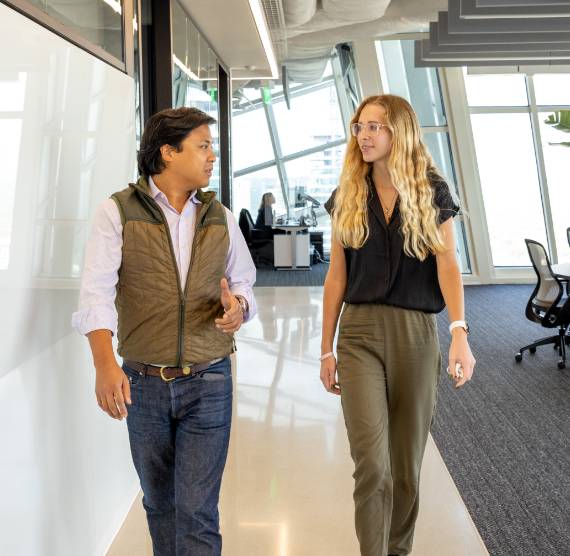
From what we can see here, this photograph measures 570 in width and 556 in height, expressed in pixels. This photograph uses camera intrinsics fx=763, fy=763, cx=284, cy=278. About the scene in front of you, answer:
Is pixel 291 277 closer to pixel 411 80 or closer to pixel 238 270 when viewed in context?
pixel 411 80

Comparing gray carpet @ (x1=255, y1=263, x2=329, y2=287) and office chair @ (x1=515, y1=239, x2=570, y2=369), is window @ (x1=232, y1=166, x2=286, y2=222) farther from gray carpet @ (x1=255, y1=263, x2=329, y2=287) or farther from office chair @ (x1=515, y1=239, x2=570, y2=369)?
office chair @ (x1=515, y1=239, x2=570, y2=369)

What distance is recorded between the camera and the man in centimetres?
229

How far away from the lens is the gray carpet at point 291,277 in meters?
13.0

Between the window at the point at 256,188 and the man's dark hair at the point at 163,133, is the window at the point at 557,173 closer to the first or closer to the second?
the window at the point at 256,188

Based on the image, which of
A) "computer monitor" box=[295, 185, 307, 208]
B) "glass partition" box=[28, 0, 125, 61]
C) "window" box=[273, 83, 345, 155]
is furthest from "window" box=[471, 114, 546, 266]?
"glass partition" box=[28, 0, 125, 61]

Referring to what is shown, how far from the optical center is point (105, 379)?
2.17m

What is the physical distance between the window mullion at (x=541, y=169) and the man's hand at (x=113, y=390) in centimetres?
1197

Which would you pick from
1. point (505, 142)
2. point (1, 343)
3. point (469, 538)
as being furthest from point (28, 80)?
point (505, 142)

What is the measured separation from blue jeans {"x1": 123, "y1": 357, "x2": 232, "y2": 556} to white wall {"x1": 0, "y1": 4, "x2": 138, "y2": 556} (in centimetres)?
34

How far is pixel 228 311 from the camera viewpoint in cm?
228

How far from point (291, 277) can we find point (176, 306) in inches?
456

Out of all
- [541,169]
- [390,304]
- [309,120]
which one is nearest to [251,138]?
[309,120]

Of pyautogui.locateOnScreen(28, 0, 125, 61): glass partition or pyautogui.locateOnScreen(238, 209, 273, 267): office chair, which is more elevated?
pyautogui.locateOnScreen(238, 209, 273, 267): office chair

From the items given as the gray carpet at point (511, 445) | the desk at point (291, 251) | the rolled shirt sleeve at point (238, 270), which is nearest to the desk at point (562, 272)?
the gray carpet at point (511, 445)
